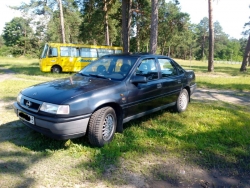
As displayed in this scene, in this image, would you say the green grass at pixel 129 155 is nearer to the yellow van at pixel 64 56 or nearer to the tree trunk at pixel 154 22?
the tree trunk at pixel 154 22

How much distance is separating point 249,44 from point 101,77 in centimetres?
1851

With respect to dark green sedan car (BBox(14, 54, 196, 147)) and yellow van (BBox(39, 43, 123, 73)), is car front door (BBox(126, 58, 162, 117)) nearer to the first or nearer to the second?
dark green sedan car (BBox(14, 54, 196, 147))

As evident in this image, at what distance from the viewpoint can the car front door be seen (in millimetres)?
3844

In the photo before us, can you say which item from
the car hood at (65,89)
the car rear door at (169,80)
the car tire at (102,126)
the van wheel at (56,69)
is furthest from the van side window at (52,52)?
the car tire at (102,126)

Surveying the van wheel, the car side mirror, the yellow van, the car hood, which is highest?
the yellow van

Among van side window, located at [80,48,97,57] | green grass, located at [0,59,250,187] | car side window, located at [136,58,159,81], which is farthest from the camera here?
van side window, located at [80,48,97,57]

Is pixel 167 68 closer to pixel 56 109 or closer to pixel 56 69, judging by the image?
pixel 56 109

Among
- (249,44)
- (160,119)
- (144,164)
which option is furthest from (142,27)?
(144,164)

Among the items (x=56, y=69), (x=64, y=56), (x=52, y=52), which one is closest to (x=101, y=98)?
(x=56, y=69)

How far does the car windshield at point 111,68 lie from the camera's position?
4012 millimetres

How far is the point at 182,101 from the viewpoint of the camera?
552 cm

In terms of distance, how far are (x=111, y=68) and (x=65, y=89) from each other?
1250mm

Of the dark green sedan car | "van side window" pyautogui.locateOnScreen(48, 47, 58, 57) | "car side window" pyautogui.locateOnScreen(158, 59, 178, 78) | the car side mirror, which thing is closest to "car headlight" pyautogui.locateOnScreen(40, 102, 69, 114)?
the dark green sedan car

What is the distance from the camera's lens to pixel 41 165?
2.96 m
